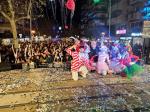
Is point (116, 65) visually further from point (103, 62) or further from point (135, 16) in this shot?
point (135, 16)

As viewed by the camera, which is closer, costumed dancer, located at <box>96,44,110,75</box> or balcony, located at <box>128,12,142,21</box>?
costumed dancer, located at <box>96,44,110,75</box>

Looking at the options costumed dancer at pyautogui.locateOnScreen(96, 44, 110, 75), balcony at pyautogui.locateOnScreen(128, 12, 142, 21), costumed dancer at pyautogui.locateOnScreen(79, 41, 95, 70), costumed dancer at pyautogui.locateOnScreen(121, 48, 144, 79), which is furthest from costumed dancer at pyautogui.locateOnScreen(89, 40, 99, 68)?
balcony at pyautogui.locateOnScreen(128, 12, 142, 21)

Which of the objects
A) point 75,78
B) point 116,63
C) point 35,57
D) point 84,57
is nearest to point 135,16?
point 35,57

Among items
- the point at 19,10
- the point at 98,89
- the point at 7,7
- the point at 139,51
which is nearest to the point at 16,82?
the point at 98,89

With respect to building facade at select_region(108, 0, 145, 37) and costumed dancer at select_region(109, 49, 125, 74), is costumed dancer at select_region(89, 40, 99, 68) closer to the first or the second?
costumed dancer at select_region(109, 49, 125, 74)

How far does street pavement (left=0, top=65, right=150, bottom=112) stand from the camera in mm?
8469

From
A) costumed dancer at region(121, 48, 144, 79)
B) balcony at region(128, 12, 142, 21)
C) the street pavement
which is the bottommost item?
the street pavement

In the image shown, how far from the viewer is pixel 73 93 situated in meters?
10.2

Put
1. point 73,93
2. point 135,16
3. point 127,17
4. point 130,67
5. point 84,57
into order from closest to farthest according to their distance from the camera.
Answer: point 73,93 < point 130,67 < point 84,57 < point 135,16 < point 127,17

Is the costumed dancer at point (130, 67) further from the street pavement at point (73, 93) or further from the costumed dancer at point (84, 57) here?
the costumed dancer at point (84, 57)

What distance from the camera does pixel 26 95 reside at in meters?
10.2

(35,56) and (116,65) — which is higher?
(35,56)

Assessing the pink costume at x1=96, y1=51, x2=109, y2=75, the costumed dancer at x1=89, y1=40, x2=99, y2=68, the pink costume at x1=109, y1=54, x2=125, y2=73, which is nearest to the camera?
the pink costume at x1=96, y1=51, x2=109, y2=75

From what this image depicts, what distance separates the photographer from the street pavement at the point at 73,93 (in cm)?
847
